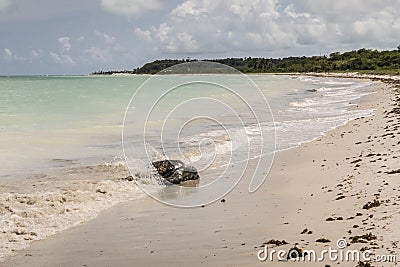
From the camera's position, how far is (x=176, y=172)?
12.8m

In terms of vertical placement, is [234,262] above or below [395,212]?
below

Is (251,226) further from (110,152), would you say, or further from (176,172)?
(110,152)

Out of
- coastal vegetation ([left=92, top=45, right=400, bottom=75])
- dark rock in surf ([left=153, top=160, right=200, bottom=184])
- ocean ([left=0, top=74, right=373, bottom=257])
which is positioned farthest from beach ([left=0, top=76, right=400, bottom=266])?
coastal vegetation ([left=92, top=45, right=400, bottom=75])

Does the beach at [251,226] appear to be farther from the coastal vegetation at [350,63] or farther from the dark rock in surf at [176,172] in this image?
the coastal vegetation at [350,63]

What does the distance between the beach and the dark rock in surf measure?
1520 mm

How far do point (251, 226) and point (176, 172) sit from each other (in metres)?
4.74

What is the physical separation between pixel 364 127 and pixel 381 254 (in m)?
15.3

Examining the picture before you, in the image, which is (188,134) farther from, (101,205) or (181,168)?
(101,205)

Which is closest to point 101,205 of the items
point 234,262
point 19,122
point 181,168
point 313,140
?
point 181,168

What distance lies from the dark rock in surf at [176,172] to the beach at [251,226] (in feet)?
4.99

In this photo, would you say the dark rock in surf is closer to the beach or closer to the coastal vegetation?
the beach

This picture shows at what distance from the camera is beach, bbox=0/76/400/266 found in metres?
6.92

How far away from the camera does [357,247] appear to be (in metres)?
6.44

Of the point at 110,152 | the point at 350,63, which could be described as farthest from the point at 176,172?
the point at 350,63
